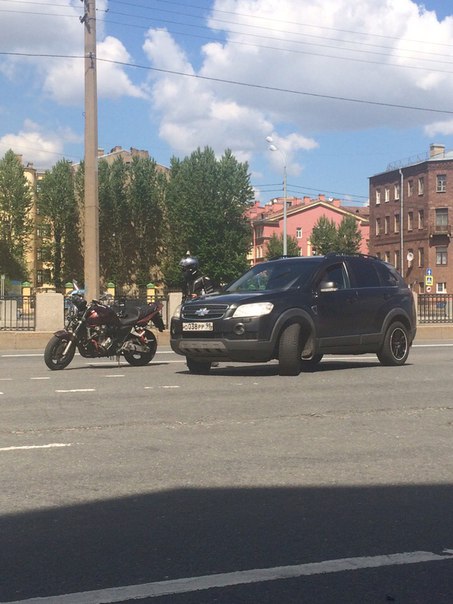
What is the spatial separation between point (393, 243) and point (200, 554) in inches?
3403

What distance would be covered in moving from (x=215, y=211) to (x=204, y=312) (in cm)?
6334

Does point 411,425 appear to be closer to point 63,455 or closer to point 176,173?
point 63,455

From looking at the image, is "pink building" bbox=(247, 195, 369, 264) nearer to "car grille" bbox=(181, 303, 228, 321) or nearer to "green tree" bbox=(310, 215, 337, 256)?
"green tree" bbox=(310, 215, 337, 256)

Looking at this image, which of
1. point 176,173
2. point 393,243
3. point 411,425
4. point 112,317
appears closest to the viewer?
point 411,425

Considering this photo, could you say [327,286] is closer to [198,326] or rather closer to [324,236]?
[198,326]

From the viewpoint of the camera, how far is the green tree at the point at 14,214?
81250mm

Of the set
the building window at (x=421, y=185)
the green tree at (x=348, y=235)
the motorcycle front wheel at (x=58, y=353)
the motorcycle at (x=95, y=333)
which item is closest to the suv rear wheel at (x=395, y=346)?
the motorcycle at (x=95, y=333)

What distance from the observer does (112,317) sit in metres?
13.0

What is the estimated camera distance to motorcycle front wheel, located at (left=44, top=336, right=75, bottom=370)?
12.9m

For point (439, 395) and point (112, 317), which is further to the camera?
point (112, 317)

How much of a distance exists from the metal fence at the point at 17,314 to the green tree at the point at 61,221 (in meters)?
58.2

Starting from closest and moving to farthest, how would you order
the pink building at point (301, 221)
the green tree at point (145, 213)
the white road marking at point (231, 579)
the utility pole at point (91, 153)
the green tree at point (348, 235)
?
the white road marking at point (231, 579), the utility pole at point (91, 153), the green tree at point (145, 213), the green tree at point (348, 235), the pink building at point (301, 221)

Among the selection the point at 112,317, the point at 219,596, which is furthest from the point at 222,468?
the point at 112,317

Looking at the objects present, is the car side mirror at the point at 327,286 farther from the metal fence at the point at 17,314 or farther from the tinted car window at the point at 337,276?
the metal fence at the point at 17,314
